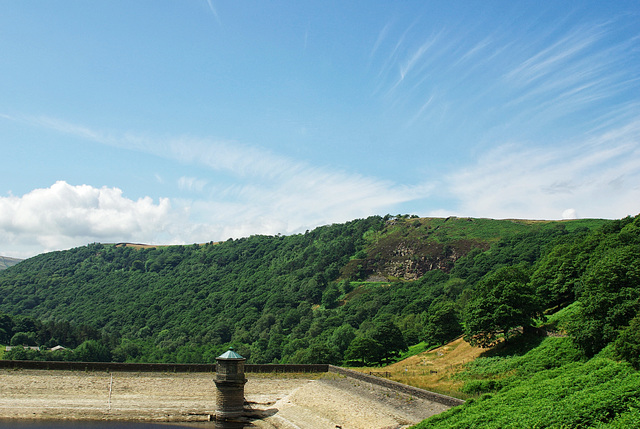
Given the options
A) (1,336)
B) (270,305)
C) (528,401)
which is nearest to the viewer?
(528,401)

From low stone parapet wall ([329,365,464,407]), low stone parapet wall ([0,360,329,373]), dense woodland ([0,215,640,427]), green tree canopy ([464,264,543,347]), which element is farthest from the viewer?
green tree canopy ([464,264,543,347])

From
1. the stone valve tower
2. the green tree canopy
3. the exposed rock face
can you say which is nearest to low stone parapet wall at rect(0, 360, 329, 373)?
the stone valve tower

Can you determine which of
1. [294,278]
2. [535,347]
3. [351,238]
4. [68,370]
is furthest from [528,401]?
[351,238]

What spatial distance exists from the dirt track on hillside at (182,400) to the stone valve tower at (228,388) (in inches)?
80.7

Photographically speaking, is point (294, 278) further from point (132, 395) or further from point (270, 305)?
point (132, 395)

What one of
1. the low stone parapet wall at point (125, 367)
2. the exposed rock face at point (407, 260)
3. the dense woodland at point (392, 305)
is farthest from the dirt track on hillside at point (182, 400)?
the exposed rock face at point (407, 260)

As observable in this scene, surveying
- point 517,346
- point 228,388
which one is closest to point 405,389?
point 228,388

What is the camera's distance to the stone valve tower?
3203 cm

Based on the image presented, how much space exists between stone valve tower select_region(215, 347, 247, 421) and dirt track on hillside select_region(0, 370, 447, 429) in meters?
2.05

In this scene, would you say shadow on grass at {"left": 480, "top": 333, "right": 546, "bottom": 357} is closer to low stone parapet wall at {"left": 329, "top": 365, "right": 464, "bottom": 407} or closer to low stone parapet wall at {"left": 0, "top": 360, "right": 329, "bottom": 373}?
low stone parapet wall at {"left": 329, "top": 365, "right": 464, "bottom": 407}

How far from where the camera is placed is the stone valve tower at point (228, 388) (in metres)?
32.0

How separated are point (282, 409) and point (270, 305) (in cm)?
10265

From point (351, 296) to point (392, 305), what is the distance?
95.9ft

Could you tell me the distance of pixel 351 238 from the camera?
607 feet
